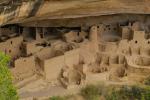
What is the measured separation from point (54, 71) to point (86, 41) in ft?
6.12

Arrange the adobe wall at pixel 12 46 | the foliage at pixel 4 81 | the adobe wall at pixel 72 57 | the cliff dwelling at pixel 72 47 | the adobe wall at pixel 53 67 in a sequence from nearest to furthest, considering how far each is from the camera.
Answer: the foliage at pixel 4 81, the cliff dwelling at pixel 72 47, the adobe wall at pixel 53 67, the adobe wall at pixel 12 46, the adobe wall at pixel 72 57

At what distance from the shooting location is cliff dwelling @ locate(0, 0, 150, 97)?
12516 mm

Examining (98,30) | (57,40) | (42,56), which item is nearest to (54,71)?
(42,56)

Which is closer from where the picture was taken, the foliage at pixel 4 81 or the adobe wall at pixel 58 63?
the foliage at pixel 4 81

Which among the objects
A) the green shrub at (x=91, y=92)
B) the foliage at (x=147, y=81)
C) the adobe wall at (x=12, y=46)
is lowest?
the green shrub at (x=91, y=92)

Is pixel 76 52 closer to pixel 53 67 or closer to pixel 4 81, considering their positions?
pixel 53 67

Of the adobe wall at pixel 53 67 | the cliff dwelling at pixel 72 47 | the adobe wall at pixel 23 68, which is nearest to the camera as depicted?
the adobe wall at pixel 23 68

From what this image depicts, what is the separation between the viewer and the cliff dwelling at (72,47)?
1252 centimetres

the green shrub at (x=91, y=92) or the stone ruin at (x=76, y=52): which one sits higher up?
the stone ruin at (x=76, y=52)

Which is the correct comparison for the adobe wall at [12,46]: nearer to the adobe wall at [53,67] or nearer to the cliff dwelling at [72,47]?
the cliff dwelling at [72,47]

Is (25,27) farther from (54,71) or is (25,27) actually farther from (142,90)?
(142,90)

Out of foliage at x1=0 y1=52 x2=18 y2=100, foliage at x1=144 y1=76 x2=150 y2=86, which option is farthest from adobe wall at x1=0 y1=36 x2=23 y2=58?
foliage at x1=0 y1=52 x2=18 y2=100

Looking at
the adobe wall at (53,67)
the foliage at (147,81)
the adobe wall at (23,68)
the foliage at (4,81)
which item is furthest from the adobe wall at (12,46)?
the foliage at (4,81)

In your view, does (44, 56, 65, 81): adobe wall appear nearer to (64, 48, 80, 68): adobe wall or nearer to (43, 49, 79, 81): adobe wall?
(43, 49, 79, 81): adobe wall
